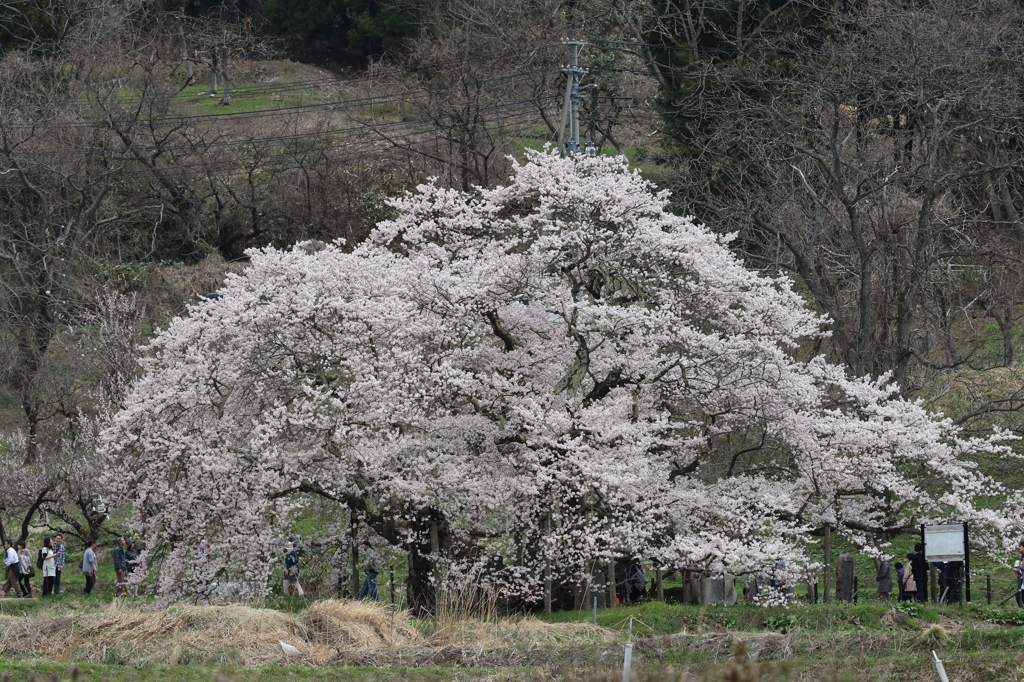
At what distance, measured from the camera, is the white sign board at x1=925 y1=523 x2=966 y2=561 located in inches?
544

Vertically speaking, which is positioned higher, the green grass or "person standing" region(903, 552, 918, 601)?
"person standing" region(903, 552, 918, 601)

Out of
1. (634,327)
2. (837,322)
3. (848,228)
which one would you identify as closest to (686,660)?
(634,327)

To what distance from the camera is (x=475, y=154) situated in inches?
1458

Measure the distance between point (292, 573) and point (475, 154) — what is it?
20.5 meters

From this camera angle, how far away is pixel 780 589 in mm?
15945

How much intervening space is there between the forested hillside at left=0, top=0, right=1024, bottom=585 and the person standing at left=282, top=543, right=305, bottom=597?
10.0 feet

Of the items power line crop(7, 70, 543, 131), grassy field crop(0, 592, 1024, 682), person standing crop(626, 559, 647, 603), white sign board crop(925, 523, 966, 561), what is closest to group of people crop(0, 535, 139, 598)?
grassy field crop(0, 592, 1024, 682)

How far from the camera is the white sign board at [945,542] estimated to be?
45.4ft

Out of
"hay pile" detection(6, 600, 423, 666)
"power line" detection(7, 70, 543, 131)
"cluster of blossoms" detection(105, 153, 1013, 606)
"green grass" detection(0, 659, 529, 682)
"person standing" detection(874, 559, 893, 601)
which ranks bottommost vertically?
"green grass" detection(0, 659, 529, 682)

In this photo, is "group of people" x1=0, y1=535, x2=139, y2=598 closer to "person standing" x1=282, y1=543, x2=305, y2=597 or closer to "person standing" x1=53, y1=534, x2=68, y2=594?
"person standing" x1=53, y1=534, x2=68, y2=594

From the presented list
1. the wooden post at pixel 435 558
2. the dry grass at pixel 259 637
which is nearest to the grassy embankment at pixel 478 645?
the dry grass at pixel 259 637

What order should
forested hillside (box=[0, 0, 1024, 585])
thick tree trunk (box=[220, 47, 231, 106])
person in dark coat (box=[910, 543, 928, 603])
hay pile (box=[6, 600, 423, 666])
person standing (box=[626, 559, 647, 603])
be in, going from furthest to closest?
thick tree trunk (box=[220, 47, 231, 106]), forested hillside (box=[0, 0, 1024, 585]), person standing (box=[626, 559, 647, 603]), person in dark coat (box=[910, 543, 928, 603]), hay pile (box=[6, 600, 423, 666])

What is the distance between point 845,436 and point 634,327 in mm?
3623

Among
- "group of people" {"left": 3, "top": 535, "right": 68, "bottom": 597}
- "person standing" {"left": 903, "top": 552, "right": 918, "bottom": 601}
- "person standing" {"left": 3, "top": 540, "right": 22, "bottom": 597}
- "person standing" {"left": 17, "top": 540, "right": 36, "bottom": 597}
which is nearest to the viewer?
"person standing" {"left": 903, "top": 552, "right": 918, "bottom": 601}
